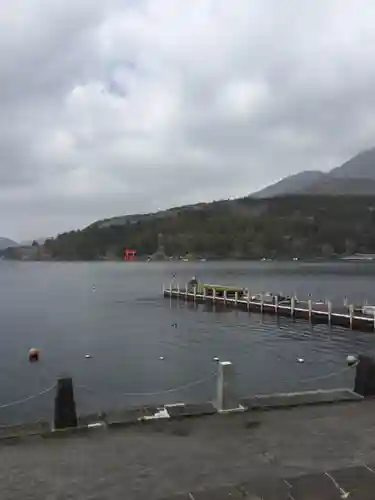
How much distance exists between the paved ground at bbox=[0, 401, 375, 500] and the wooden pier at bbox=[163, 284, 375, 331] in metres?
35.9

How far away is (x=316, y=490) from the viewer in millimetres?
6684

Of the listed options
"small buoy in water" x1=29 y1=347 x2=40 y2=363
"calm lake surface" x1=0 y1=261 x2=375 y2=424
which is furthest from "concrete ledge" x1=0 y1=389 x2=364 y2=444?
"small buoy in water" x1=29 y1=347 x2=40 y2=363

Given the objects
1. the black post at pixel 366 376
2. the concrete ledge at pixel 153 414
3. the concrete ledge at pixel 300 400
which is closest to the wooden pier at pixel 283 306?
the black post at pixel 366 376

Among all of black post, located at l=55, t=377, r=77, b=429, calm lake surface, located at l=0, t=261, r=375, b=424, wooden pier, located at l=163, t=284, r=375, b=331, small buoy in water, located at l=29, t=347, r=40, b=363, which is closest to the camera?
black post, located at l=55, t=377, r=77, b=429

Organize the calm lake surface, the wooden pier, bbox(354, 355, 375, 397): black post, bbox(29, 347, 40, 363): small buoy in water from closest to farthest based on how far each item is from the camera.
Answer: bbox(354, 355, 375, 397): black post → the calm lake surface → bbox(29, 347, 40, 363): small buoy in water → the wooden pier

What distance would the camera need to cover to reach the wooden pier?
4522 centimetres

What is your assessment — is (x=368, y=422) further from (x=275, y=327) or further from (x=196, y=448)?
(x=275, y=327)

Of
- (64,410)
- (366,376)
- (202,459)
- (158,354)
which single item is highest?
(366,376)

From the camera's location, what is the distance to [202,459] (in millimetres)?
7973

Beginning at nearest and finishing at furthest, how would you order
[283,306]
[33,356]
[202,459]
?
1. [202,459]
2. [33,356]
3. [283,306]

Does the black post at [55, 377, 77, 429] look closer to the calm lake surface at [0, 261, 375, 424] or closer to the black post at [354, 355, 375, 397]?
the black post at [354, 355, 375, 397]

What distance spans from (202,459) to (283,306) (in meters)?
47.9

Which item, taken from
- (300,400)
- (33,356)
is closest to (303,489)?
(300,400)

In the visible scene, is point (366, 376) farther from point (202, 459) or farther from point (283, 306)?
point (283, 306)
